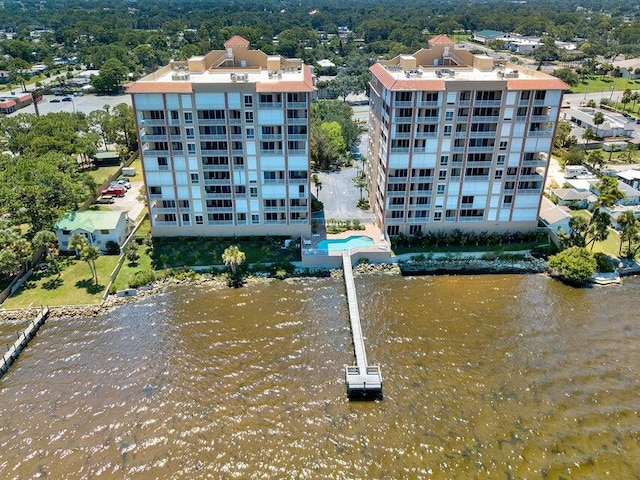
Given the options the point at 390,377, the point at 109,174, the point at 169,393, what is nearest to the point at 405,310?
the point at 390,377

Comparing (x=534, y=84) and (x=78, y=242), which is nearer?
(x=78, y=242)

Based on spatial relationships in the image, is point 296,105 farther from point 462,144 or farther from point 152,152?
point 462,144

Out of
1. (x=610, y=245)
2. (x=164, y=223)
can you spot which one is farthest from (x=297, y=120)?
(x=610, y=245)

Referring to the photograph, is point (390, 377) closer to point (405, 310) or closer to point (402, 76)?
point (405, 310)

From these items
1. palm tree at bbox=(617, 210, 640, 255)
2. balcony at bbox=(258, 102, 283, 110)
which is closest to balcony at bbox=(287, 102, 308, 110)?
balcony at bbox=(258, 102, 283, 110)

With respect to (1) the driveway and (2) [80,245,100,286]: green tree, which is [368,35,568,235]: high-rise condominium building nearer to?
(1) the driveway

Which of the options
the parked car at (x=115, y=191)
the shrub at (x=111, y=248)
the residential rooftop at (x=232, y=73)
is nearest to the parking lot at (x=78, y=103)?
the parked car at (x=115, y=191)

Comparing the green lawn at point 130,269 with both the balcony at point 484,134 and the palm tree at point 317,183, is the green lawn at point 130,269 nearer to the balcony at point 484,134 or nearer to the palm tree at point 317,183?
the palm tree at point 317,183
